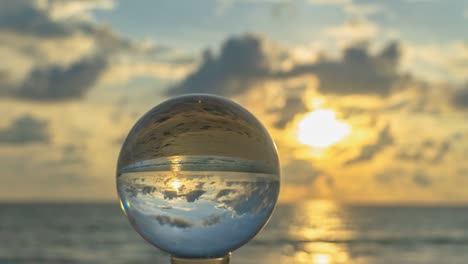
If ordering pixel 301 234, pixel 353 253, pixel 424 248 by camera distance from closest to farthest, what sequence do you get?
pixel 353 253 < pixel 424 248 < pixel 301 234

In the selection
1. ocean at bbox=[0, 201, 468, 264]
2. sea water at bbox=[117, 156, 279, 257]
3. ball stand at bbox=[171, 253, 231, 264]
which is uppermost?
ocean at bbox=[0, 201, 468, 264]

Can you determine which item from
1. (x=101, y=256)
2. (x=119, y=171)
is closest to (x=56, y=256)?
(x=101, y=256)

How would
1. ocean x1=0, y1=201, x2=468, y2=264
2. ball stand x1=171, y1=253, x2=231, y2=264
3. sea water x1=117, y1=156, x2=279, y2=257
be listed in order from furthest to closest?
ocean x1=0, y1=201, x2=468, y2=264 < ball stand x1=171, y1=253, x2=231, y2=264 < sea water x1=117, y1=156, x2=279, y2=257

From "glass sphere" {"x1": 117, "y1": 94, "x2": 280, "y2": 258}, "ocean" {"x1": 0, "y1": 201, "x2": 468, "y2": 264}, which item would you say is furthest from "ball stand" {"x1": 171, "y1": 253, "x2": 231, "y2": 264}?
"ocean" {"x1": 0, "y1": 201, "x2": 468, "y2": 264}

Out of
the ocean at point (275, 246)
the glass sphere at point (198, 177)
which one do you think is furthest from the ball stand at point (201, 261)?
the ocean at point (275, 246)

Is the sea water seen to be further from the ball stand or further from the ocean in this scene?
the ocean

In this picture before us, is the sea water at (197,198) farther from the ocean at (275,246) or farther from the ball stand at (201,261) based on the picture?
the ocean at (275,246)

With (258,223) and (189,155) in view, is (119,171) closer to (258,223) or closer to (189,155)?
(189,155)

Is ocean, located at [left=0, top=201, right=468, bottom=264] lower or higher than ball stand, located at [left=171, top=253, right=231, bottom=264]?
higher
